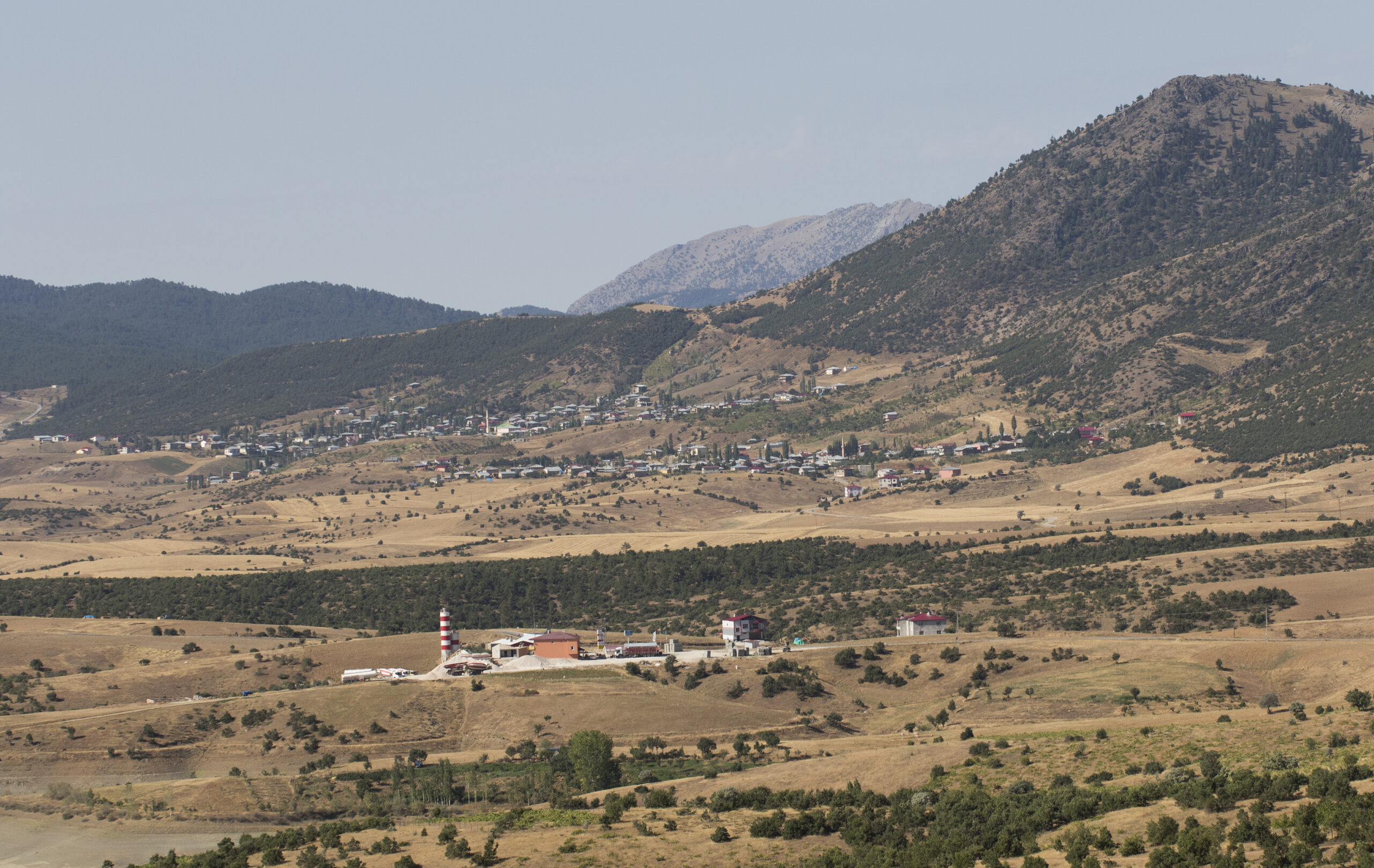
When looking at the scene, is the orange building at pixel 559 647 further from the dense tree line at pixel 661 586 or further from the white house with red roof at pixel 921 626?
the white house with red roof at pixel 921 626

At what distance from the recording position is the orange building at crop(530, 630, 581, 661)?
352 feet

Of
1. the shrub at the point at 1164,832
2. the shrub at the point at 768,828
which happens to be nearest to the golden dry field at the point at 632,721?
the shrub at the point at 768,828

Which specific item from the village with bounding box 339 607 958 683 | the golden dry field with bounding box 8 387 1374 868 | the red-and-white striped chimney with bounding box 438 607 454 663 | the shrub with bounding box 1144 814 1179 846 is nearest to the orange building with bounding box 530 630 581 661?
the village with bounding box 339 607 958 683

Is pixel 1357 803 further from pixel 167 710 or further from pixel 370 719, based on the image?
pixel 167 710

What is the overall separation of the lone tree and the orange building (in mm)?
28640

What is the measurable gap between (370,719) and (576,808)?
31812 millimetres

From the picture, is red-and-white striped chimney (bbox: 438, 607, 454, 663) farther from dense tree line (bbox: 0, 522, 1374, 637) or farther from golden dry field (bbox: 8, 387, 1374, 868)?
dense tree line (bbox: 0, 522, 1374, 637)

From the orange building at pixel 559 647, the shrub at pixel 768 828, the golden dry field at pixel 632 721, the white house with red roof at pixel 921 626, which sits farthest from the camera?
the white house with red roof at pixel 921 626

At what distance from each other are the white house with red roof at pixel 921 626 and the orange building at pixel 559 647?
23.8 meters

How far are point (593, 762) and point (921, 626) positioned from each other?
4415 cm

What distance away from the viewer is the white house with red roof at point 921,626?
4464 inches

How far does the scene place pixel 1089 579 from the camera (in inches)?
5039

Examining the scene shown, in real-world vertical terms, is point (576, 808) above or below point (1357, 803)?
below

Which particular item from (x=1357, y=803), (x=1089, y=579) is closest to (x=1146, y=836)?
(x=1357, y=803)
